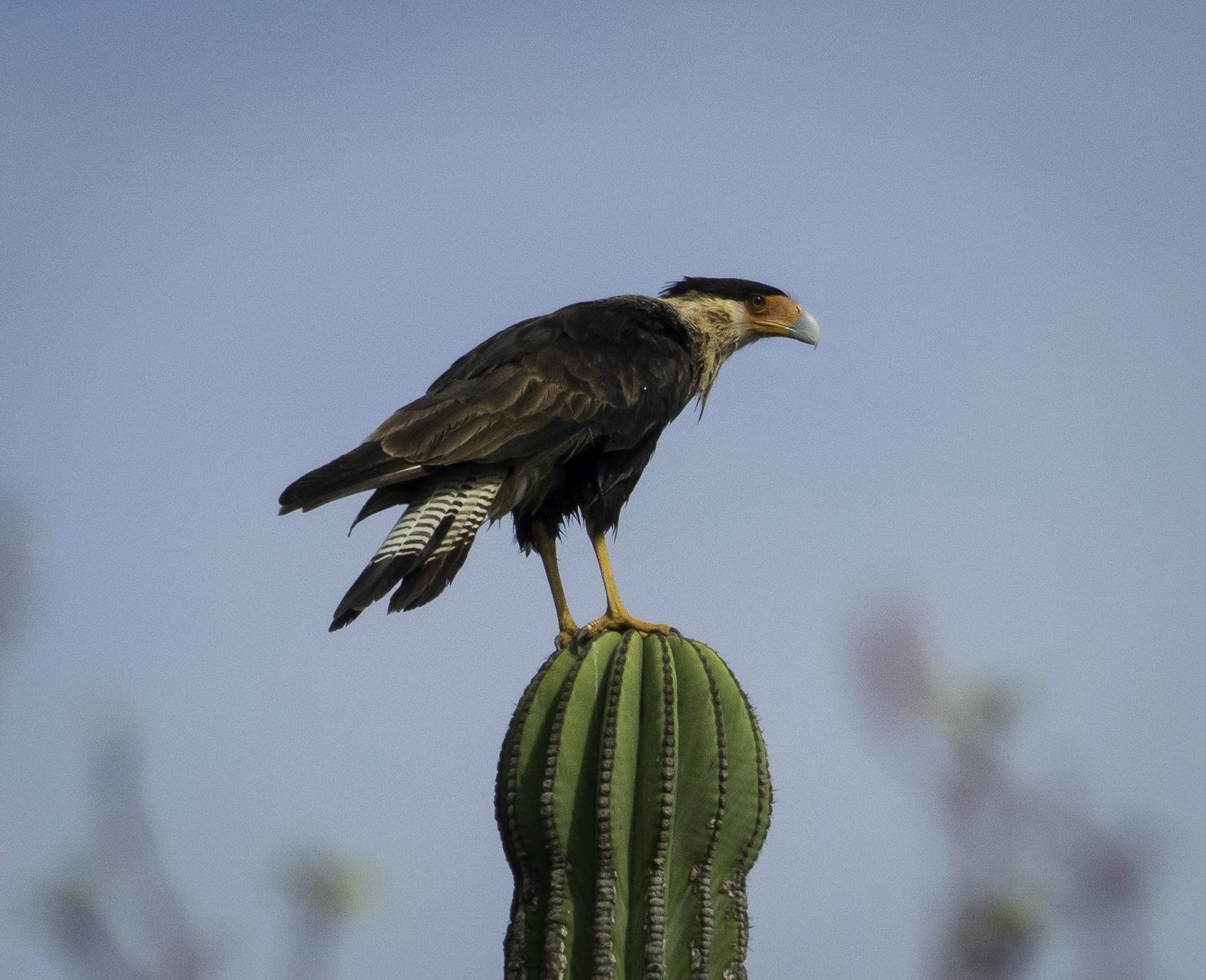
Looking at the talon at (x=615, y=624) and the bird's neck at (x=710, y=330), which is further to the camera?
the bird's neck at (x=710, y=330)

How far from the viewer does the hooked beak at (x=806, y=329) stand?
22.2ft

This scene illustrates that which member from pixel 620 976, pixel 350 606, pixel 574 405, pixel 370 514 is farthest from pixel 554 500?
pixel 620 976

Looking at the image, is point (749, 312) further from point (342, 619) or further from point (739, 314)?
point (342, 619)

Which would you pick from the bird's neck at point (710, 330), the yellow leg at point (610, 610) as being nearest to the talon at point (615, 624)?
the yellow leg at point (610, 610)

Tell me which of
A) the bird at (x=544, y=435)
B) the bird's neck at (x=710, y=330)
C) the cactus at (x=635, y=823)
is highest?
the bird's neck at (x=710, y=330)

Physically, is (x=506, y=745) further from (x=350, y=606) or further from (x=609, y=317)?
(x=609, y=317)

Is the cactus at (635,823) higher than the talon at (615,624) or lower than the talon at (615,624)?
lower

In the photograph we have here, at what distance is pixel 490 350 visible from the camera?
229 inches

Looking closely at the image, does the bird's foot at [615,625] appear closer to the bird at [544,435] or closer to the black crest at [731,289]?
the bird at [544,435]

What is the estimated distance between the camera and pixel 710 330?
665 centimetres

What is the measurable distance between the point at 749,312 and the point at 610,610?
2.03m

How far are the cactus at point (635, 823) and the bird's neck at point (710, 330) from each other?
2735 millimetres

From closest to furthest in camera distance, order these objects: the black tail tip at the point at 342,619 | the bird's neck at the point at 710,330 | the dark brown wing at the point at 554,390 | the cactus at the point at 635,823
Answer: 1. the cactus at the point at 635,823
2. the black tail tip at the point at 342,619
3. the dark brown wing at the point at 554,390
4. the bird's neck at the point at 710,330

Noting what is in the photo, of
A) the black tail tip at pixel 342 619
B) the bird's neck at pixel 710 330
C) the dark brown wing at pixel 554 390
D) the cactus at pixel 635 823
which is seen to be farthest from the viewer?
the bird's neck at pixel 710 330
